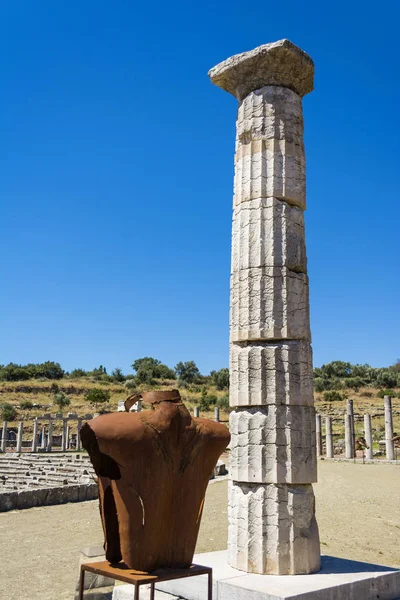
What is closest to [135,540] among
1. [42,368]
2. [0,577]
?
[0,577]

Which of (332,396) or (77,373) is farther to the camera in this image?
(77,373)

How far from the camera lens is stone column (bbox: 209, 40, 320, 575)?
25.0 ft

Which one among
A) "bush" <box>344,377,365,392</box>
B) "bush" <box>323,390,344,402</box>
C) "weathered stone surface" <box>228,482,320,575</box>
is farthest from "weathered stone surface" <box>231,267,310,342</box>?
"bush" <box>344,377,365,392</box>

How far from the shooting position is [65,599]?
8.09 meters

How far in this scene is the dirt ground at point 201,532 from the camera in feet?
30.3

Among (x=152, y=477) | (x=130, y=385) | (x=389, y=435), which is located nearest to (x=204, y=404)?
(x=130, y=385)

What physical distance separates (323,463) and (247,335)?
1899 centimetres

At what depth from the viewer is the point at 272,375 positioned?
25.9ft

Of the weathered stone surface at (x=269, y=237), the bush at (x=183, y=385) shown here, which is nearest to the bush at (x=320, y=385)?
the bush at (x=183, y=385)

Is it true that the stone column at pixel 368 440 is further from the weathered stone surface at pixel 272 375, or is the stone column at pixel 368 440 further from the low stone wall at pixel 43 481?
the weathered stone surface at pixel 272 375

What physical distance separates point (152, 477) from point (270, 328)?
3.58m

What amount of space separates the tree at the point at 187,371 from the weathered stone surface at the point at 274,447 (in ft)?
203

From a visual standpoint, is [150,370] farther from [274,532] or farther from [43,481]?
[274,532]

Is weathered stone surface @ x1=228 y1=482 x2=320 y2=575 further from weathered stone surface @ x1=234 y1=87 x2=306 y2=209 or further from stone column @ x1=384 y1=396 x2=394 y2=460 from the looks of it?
stone column @ x1=384 y1=396 x2=394 y2=460
